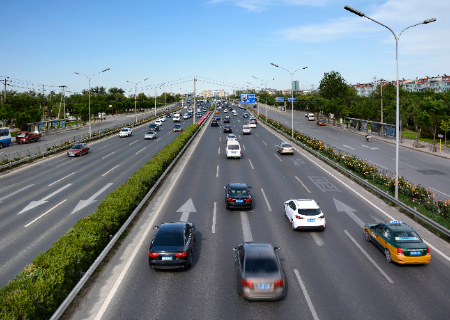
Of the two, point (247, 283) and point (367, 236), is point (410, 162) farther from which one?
point (247, 283)

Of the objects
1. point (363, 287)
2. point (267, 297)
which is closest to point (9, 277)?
point (267, 297)

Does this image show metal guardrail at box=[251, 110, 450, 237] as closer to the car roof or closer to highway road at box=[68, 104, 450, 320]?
highway road at box=[68, 104, 450, 320]

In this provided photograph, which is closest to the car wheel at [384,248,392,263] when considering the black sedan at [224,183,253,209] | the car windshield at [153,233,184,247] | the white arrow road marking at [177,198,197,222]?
the black sedan at [224,183,253,209]

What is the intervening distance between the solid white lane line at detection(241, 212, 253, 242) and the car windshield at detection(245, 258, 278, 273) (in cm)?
465

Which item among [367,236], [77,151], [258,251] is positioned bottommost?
[367,236]

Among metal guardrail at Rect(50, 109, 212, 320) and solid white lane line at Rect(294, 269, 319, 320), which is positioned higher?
metal guardrail at Rect(50, 109, 212, 320)

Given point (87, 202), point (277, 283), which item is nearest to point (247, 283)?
point (277, 283)

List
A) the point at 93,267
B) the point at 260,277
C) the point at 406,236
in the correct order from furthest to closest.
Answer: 1. the point at 406,236
2. the point at 93,267
3. the point at 260,277

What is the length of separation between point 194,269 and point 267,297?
3.61m

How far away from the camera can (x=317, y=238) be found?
52.2ft

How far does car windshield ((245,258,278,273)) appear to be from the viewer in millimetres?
10392

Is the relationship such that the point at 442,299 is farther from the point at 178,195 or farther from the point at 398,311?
the point at 178,195

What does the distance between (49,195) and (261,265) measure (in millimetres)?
18210

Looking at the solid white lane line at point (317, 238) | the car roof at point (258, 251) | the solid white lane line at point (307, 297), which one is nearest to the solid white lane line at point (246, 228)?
the solid white lane line at point (317, 238)
